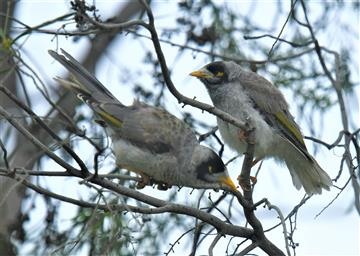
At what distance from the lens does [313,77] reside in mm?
7121

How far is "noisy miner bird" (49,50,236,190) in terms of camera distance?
5215 mm

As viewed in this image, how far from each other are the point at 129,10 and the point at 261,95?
2560mm

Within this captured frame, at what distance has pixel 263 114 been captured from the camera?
6207 millimetres

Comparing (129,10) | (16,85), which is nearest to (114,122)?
(16,85)

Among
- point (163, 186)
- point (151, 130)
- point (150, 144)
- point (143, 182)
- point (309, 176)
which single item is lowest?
point (143, 182)

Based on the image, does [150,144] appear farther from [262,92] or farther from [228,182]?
[262,92]

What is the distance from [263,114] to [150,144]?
46.4 inches

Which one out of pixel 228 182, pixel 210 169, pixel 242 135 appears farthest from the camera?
pixel 242 135

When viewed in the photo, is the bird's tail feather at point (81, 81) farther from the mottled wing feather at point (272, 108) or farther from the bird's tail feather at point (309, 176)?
the bird's tail feather at point (309, 176)

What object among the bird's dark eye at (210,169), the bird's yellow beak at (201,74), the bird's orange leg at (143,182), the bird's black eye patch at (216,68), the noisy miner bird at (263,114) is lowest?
the bird's orange leg at (143,182)

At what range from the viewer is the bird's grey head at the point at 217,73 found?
6246 mm

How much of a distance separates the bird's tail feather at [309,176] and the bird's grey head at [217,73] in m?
0.79

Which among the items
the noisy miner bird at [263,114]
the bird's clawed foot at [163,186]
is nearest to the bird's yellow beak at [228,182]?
the bird's clawed foot at [163,186]

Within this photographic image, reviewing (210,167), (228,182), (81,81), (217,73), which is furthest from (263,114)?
(81,81)
